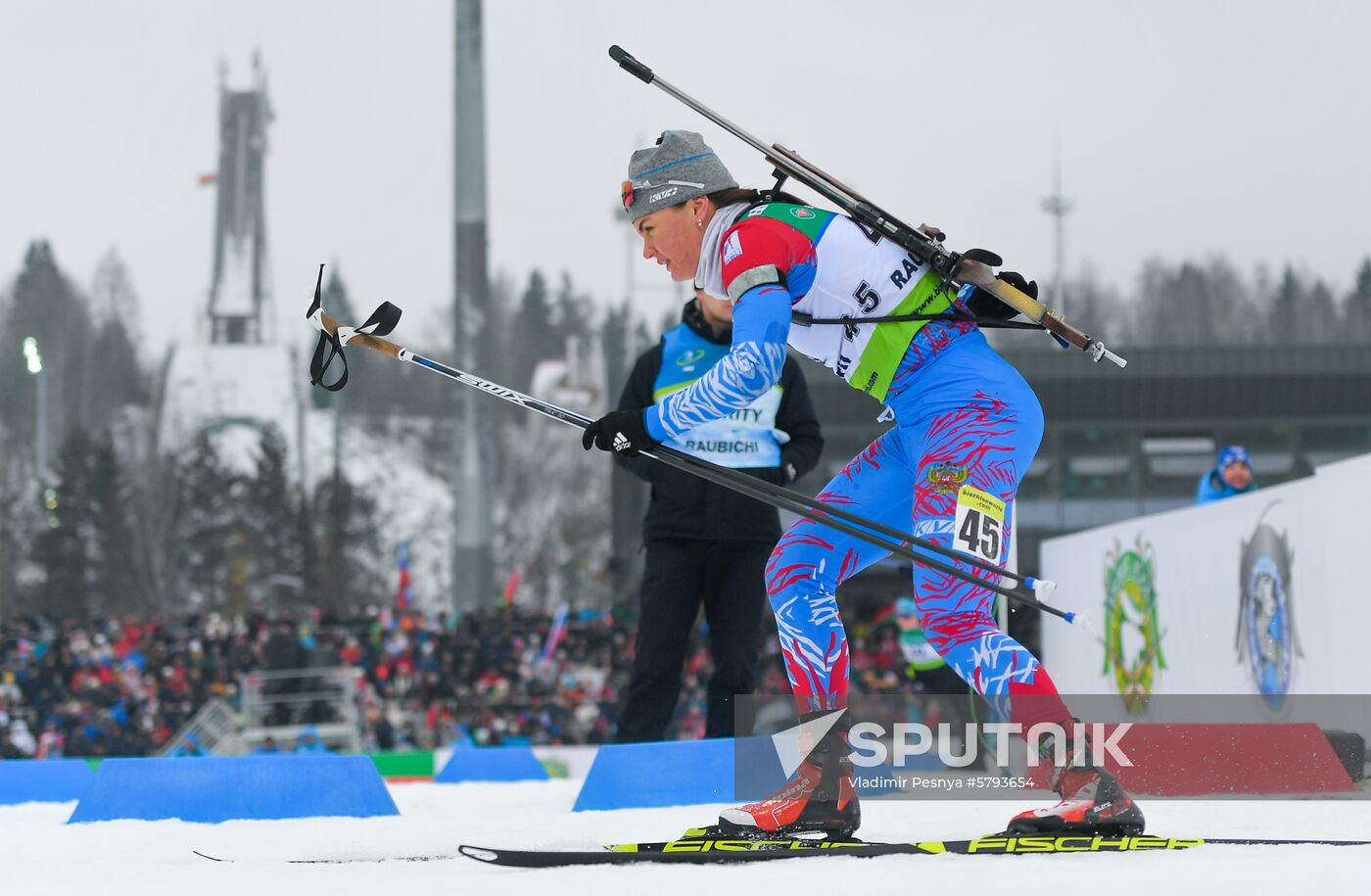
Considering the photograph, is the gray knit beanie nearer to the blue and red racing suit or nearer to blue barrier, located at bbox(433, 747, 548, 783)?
the blue and red racing suit

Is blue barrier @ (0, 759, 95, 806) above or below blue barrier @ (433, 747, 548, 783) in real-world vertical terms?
above

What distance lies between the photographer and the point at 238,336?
218 feet

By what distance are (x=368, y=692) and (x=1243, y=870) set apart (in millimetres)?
17430

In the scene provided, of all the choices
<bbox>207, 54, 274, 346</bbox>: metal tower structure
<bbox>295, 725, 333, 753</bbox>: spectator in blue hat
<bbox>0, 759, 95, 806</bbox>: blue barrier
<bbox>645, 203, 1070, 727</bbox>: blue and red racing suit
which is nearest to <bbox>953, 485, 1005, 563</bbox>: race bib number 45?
<bbox>645, 203, 1070, 727</bbox>: blue and red racing suit

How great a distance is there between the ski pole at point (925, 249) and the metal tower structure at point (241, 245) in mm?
64784

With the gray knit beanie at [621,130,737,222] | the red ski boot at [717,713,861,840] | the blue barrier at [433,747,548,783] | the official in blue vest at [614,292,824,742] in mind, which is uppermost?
the gray knit beanie at [621,130,737,222]

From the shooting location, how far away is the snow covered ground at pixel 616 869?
2.69m

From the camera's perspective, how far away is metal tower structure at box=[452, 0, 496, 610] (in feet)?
74.4

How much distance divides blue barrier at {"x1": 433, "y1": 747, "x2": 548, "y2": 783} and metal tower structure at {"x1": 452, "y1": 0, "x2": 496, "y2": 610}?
1433 centimetres

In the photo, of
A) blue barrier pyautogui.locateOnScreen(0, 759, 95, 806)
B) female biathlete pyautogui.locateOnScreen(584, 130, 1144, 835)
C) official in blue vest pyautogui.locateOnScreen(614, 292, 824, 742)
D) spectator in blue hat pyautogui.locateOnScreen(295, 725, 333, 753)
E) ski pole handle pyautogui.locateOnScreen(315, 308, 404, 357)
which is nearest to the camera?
female biathlete pyautogui.locateOnScreen(584, 130, 1144, 835)

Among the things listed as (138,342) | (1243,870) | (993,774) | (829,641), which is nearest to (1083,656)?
(993,774)

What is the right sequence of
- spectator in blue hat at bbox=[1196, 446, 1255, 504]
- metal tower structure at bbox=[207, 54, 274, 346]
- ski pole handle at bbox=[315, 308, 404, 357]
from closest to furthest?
1. ski pole handle at bbox=[315, 308, 404, 357]
2. spectator in blue hat at bbox=[1196, 446, 1255, 504]
3. metal tower structure at bbox=[207, 54, 274, 346]

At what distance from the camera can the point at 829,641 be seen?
3.87 meters

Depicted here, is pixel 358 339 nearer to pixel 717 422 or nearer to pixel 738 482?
pixel 738 482
